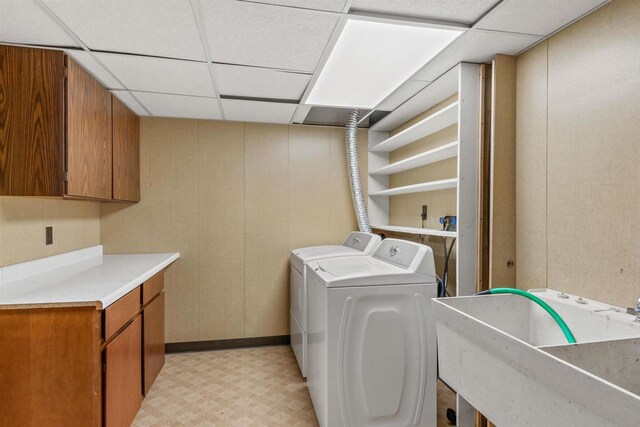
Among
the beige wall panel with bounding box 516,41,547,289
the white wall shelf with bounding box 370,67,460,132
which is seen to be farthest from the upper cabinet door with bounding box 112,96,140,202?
the beige wall panel with bounding box 516,41,547,289

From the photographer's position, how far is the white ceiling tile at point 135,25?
1420 mm

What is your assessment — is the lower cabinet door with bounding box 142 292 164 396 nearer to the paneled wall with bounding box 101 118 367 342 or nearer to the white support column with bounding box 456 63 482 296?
the paneled wall with bounding box 101 118 367 342

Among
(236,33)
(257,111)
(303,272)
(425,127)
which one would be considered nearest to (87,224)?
(257,111)

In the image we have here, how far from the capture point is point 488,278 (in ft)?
6.47

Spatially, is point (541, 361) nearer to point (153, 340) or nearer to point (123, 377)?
point (123, 377)

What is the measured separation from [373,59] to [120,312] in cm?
203

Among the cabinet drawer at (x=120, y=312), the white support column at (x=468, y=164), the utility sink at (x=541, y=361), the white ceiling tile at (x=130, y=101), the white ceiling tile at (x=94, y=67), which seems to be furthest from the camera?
the white ceiling tile at (x=130, y=101)

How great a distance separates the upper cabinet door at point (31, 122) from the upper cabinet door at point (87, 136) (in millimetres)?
54

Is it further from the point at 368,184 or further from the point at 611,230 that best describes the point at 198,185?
the point at 611,230

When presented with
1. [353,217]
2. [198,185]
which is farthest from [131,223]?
[353,217]

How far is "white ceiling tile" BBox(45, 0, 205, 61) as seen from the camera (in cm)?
142

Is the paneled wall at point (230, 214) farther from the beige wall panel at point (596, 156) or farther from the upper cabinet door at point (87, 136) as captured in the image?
the beige wall panel at point (596, 156)

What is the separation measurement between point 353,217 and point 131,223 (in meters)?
2.15

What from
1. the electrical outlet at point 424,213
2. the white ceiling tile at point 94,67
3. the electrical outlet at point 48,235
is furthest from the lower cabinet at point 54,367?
the electrical outlet at point 424,213
